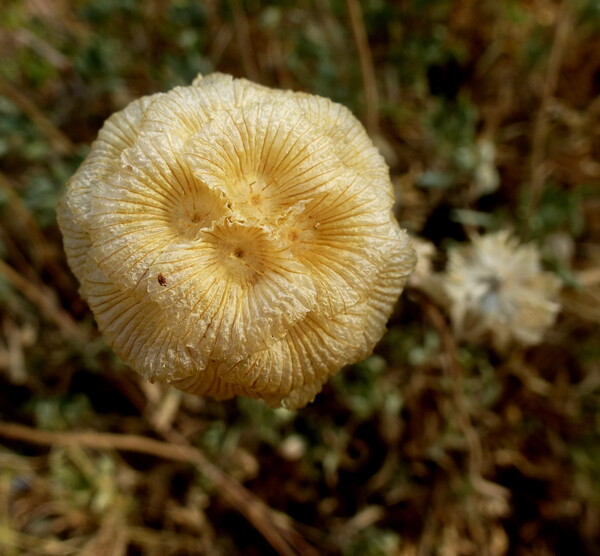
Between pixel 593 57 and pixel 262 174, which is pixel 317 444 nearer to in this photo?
pixel 262 174

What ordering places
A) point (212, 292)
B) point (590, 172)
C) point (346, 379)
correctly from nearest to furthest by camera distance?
point (212, 292) → point (346, 379) → point (590, 172)

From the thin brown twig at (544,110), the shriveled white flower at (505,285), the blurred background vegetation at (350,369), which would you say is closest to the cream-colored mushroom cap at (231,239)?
the shriveled white flower at (505,285)

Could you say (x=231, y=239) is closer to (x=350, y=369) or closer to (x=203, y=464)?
(x=350, y=369)

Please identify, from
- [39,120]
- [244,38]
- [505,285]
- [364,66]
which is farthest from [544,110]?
[39,120]

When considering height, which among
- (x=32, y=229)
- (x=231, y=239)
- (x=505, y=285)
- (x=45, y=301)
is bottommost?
(x=505, y=285)

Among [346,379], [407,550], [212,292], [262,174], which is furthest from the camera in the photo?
[407,550]

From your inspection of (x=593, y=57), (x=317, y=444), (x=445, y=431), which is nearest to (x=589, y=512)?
(x=445, y=431)
